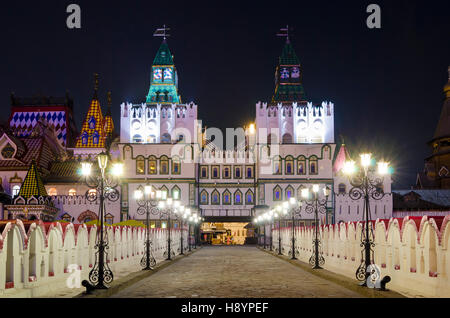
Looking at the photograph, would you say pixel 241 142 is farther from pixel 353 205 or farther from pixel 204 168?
pixel 353 205

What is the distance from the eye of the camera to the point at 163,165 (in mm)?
67375

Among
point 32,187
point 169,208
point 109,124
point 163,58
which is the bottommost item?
point 169,208

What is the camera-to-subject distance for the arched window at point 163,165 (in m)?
67.2

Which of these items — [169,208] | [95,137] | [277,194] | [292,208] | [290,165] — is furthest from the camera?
[95,137]

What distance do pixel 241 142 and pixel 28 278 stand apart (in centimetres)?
6675

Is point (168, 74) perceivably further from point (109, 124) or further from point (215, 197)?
point (109, 124)

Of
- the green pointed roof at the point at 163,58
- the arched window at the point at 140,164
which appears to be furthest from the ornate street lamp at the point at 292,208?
the green pointed roof at the point at 163,58

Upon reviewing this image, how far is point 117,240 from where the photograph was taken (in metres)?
21.8

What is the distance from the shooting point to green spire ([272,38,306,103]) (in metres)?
73.1

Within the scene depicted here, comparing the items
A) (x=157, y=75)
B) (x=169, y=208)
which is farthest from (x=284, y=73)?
(x=169, y=208)

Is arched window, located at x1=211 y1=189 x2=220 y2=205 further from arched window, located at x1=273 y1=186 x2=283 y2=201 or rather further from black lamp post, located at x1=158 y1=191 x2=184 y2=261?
arched window, located at x1=273 y1=186 x2=283 y2=201

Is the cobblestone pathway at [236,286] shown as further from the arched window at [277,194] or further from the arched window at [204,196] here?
the arched window at [204,196]

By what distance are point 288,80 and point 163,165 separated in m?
19.9

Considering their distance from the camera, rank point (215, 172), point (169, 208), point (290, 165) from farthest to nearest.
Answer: point (215, 172) < point (290, 165) < point (169, 208)
